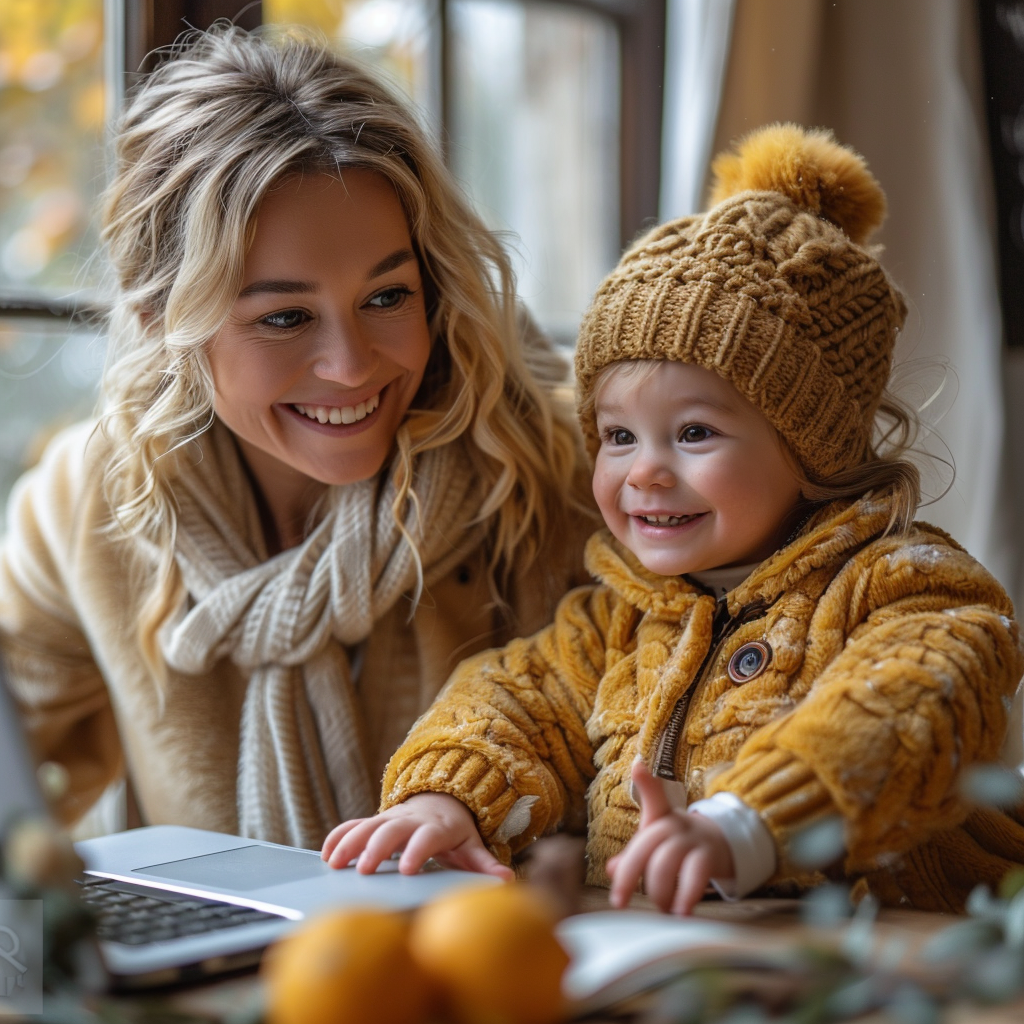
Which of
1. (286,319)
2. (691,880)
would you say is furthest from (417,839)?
(286,319)

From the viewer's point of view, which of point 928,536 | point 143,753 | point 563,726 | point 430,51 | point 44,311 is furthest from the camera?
point 430,51

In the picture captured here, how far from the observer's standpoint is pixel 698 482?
3.76 ft

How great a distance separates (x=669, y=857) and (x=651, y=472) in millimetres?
415

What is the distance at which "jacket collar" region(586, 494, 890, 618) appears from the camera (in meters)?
1.13

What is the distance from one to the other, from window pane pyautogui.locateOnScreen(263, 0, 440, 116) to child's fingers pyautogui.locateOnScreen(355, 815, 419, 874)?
49.9 inches

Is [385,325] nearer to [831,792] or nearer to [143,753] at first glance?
[143,753]

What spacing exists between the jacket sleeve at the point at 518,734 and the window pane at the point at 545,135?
3.04 feet

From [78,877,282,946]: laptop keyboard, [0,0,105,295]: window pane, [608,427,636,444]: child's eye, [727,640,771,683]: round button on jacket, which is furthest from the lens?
[0,0,105,295]: window pane

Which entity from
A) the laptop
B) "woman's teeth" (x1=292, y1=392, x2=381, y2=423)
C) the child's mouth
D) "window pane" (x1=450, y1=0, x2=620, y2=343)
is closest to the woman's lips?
"woman's teeth" (x1=292, y1=392, x2=381, y2=423)

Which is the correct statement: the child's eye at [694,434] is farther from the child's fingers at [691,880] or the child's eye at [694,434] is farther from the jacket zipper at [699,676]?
the child's fingers at [691,880]

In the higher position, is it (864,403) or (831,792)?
(864,403)

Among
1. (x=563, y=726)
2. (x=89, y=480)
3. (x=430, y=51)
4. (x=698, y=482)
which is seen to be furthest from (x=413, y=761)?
(x=430, y=51)

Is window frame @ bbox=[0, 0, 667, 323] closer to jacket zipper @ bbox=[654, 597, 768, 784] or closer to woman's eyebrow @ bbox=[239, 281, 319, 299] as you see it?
woman's eyebrow @ bbox=[239, 281, 319, 299]

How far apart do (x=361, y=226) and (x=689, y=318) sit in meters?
0.40
